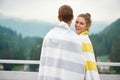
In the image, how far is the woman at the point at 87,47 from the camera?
95.6 inches

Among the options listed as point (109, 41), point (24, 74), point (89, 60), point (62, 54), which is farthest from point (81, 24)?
point (24, 74)

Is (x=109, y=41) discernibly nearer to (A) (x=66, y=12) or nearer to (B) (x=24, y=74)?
(B) (x=24, y=74)

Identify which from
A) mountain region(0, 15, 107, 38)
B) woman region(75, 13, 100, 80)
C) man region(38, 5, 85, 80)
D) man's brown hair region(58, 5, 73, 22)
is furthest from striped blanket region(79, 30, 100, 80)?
mountain region(0, 15, 107, 38)

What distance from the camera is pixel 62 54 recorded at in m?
2.19

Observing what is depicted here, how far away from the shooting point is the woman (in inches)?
95.6

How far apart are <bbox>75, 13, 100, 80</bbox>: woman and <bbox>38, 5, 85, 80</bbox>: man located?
0.22m

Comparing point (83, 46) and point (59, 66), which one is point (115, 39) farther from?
point (59, 66)

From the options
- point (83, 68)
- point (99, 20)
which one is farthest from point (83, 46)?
point (99, 20)

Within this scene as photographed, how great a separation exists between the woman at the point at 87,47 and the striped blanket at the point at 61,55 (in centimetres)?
23

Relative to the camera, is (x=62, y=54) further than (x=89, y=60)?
No

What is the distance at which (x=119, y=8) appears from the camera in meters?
4.82

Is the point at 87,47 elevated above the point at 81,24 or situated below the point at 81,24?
below

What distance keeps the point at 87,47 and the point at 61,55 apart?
37 cm

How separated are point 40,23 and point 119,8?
125 centimetres
